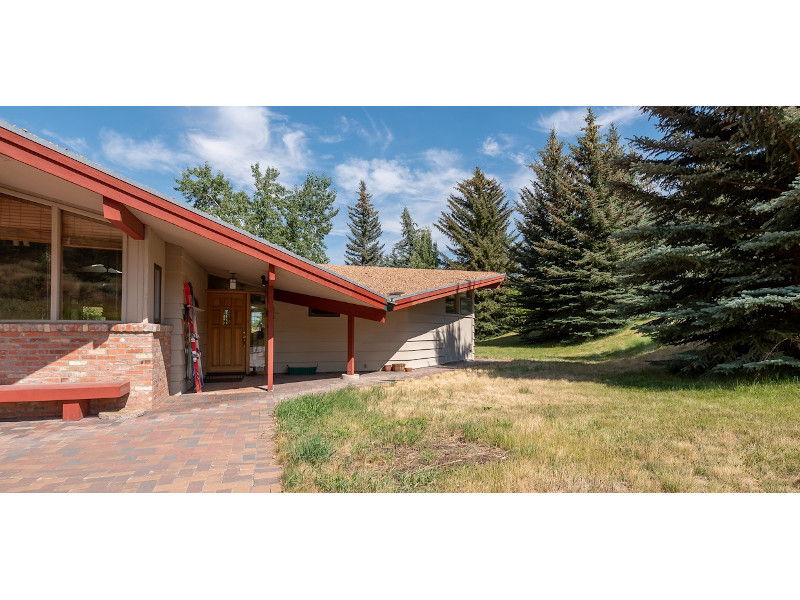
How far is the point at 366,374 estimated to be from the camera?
11.5 meters

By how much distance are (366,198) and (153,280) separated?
1594 inches

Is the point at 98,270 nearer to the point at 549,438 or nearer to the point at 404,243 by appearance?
the point at 549,438

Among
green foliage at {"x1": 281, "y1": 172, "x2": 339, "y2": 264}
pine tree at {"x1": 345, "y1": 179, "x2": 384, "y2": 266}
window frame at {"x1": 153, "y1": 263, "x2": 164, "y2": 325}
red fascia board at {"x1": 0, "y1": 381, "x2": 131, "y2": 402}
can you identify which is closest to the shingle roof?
window frame at {"x1": 153, "y1": 263, "x2": 164, "y2": 325}

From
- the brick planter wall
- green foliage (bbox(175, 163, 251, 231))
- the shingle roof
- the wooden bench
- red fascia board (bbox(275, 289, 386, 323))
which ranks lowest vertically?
the wooden bench

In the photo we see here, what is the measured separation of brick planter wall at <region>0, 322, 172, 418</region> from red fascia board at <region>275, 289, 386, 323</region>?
410 cm

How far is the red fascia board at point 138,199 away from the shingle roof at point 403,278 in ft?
15.4

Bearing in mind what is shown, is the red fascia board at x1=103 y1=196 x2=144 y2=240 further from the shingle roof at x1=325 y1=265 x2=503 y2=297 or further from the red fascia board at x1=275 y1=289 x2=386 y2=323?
the shingle roof at x1=325 y1=265 x2=503 y2=297

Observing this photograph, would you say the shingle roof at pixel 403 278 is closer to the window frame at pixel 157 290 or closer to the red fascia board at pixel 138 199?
the red fascia board at pixel 138 199

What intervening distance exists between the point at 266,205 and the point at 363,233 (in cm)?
1495

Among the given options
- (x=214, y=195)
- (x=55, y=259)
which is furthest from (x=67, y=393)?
(x=214, y=195)

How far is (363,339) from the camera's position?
1250 cm

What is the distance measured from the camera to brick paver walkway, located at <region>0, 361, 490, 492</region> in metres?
3.51
